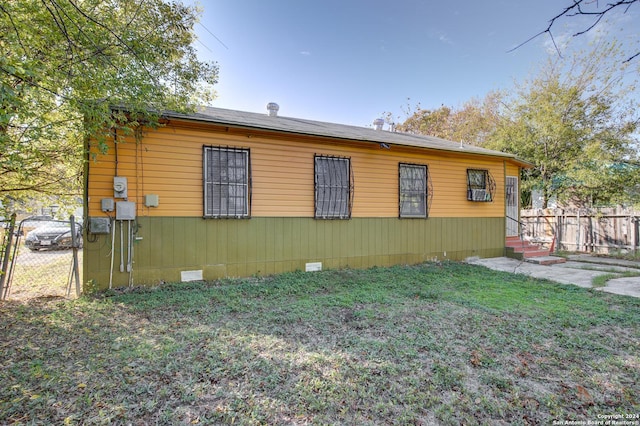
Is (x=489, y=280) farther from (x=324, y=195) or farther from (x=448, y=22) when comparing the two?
(x=448, y=22)

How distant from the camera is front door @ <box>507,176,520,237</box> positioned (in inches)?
351

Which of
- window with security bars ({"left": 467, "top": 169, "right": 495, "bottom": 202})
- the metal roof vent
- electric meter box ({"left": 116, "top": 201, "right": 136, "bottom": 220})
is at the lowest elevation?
electric meter box ({"left": 116, "top": 201, "right": 136, "bottom": 220})

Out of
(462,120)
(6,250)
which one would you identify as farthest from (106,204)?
(462,120)


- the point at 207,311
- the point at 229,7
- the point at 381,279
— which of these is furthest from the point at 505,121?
the point at 207,311

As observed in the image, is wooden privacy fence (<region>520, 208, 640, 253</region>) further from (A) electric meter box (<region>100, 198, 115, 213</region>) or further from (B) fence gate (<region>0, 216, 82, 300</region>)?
(B) fence gate (<region>0, 216, 82, 300</region>)

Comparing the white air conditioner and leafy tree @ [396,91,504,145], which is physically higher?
leafy tree @ [396,91,504,145]

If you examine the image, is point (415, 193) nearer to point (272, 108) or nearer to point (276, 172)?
point (276, 172)

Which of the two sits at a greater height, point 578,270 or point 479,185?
point 479,185

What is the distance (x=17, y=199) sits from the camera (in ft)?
16.0

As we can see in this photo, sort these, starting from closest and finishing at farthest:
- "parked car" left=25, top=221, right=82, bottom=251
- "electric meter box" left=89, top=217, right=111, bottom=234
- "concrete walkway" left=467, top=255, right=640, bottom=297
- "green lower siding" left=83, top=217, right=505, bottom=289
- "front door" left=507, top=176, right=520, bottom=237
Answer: "electric meter box" left=89, top=217, right=111, bottom=234, "green lower siding" left=83, top=217, right=505, bottom=289, "concrete walkway" left=467, top=255, right=640, bottom=297, "parked car" left=25, top=221, right=82, bottom=251, "front door" left=507, top=176, right=520, bottom=237

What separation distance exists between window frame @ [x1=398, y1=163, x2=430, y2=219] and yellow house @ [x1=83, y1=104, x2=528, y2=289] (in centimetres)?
3

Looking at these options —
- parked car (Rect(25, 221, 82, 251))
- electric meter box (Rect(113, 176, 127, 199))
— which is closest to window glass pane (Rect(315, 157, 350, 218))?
electric meter box (Rect(113, 176, 127, 199))

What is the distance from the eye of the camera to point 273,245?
582 centimetres

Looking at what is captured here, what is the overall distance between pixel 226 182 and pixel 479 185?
260 inches
